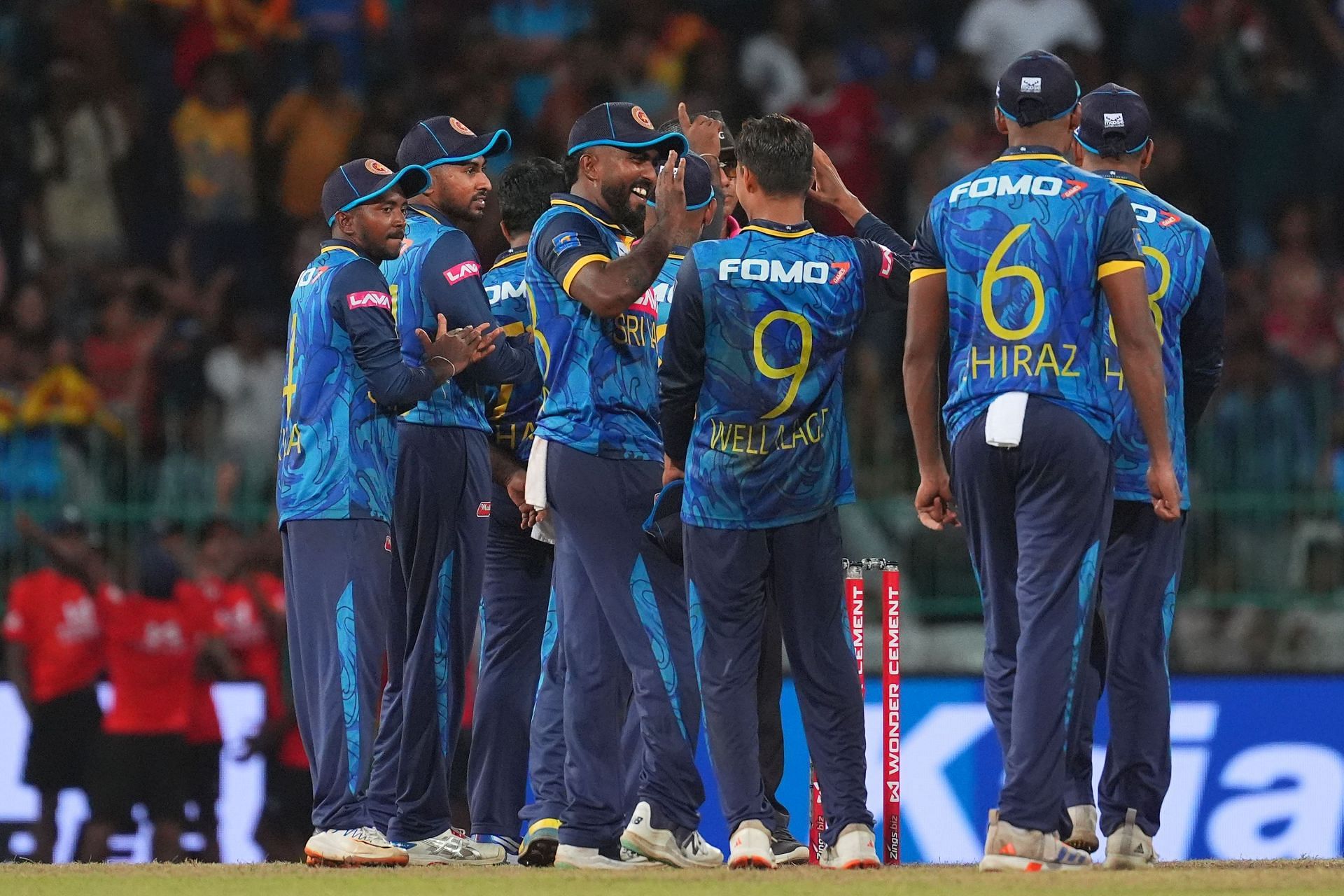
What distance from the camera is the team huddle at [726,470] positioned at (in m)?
6.66

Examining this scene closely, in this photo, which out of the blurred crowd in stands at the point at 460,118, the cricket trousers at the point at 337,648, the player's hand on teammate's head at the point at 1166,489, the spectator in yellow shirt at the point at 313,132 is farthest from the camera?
the spectator in yellow shirt at the point at 313,132

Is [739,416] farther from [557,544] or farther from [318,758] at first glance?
[318,758]

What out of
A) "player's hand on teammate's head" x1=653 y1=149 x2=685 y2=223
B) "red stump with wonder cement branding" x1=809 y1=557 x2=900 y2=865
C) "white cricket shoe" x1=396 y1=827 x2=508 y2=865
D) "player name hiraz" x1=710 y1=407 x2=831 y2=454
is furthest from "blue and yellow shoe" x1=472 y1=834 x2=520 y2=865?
"player's hand on teammate's head" x1=653 y1=149 x2=685 y2=223

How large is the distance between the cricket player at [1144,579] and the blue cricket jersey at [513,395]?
2231 mm

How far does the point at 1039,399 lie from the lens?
21.7 ft

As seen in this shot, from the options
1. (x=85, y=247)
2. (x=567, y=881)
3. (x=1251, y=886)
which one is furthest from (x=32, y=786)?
(x=1251, y=886)

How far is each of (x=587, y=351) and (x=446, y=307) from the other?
0.64 m

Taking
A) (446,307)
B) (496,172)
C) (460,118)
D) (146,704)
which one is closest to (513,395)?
(446,307)

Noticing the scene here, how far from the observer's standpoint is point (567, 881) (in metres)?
6.60

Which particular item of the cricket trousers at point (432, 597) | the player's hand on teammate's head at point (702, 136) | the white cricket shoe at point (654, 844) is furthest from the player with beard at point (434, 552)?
the player's hand on teammate's head at point (702, 136)

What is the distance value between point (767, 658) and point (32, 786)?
220 inches

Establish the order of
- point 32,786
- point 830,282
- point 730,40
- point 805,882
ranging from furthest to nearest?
point 730,40
point 32,786
point 830,282
point 805,882

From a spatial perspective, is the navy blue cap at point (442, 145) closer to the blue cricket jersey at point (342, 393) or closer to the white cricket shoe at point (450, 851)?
the blue cricket jersey at point (342, 393)

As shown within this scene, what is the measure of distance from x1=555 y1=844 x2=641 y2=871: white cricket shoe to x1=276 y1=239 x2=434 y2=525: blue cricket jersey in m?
1.28
